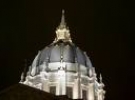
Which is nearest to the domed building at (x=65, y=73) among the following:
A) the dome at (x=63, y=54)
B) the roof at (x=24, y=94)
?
the dome at (x=63, y=54)

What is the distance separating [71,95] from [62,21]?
21.6 metres

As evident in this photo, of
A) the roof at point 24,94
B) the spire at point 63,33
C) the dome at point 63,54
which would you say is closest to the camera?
the roof at point 24,94

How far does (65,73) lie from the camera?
7594cm

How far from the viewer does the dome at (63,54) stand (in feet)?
260

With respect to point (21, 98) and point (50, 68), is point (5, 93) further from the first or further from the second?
point (50, 68)

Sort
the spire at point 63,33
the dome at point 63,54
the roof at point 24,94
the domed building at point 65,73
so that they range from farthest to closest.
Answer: the spire at point 63,33 → the dome at point 63,54 → the domed building at point 65,73 → the roof at point 24,94

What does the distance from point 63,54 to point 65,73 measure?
5.02m

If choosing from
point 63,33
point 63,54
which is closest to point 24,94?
point 63,54

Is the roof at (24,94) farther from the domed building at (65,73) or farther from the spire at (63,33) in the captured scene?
the spire at (63,33)

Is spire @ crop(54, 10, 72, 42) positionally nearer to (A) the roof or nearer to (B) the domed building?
(B) the domed building

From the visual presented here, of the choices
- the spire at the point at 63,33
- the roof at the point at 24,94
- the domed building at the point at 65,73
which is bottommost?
the roof at the point at 24,94

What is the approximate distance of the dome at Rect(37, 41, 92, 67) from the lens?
79375 millimetres

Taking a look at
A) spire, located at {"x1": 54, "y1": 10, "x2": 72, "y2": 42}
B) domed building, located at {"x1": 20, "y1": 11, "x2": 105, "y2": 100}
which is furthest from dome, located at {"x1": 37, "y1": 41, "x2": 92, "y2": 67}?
spire, located at {"x1": 54, "y1": 10, "x2": 72, "y2": 42}

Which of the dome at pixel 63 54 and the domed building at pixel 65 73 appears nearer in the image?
the domed building at pixel 65 73
